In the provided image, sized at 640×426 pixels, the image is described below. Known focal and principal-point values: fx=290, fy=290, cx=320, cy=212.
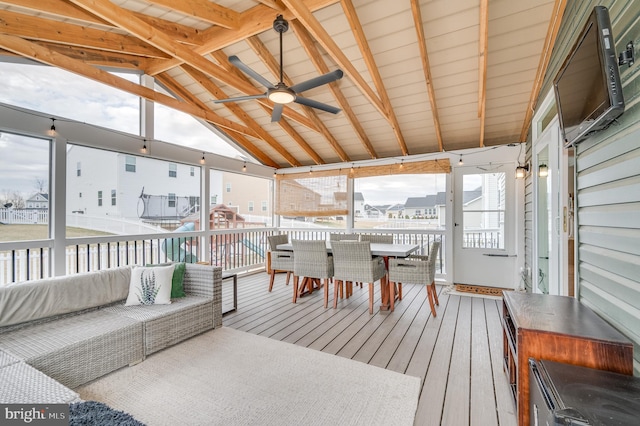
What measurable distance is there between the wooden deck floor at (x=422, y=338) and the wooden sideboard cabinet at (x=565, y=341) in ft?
1.65

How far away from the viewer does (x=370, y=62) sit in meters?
3.49

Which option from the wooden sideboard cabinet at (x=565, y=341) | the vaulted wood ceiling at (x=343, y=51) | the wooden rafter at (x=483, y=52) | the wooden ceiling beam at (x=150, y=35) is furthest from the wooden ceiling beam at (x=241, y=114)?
the wooden sideboard cabinet at (x=565, y=341)

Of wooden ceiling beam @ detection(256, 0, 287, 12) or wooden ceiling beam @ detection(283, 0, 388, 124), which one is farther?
wooden ceiling beam @ detection(256, 0, 287, 12)

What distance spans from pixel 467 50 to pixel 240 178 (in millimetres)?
4725

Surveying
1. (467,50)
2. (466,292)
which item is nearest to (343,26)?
(467,50)

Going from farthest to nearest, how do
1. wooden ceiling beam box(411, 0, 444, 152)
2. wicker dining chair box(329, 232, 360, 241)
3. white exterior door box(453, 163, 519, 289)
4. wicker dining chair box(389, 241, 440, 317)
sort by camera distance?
1. wicker dining chair box(329, 232, 360, 241)
2. white exterior door box(453, 163, 519, 289)
3. wicker dining chair box(389, 241, 440, 317)
4. wooden ceiling beam box(411, 0, 444, 152)

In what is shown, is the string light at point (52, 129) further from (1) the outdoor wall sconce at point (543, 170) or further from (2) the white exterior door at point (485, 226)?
(2) the white exterior door at point (485, 226)

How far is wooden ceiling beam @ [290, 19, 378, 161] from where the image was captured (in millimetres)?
3349

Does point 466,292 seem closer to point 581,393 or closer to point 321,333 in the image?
point 321,333

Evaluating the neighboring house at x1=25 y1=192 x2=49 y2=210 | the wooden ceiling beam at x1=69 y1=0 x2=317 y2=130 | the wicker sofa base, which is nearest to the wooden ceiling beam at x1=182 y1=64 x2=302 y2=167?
the wooden ceiling beam at x1=69 y1=0 x2=317 y2=130

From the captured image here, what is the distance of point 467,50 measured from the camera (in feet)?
10.8

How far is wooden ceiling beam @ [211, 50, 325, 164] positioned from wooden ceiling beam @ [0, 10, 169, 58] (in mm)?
698

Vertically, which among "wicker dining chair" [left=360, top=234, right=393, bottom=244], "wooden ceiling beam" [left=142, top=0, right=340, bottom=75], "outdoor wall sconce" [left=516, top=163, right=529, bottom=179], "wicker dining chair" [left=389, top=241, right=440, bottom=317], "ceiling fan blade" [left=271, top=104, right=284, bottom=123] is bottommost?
"wicker dining chair" [left=389, top=241, right=440, bottom=317]

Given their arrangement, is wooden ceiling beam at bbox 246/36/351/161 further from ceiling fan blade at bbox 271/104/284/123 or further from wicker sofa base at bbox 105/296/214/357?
wicker sofa base at bbox 105/296/214/357
